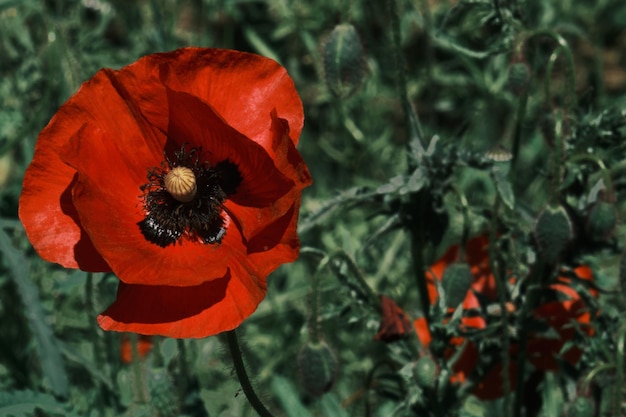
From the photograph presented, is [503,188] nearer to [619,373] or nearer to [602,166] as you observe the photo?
[602,166]

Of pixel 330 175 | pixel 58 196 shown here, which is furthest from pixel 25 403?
pixel 330 175

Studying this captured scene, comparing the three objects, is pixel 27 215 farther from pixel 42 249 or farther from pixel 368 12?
pixel 368 12

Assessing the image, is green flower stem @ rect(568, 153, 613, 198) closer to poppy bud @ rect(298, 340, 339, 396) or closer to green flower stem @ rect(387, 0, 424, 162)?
green flower stem @ rect(387, 0, 424, 162)

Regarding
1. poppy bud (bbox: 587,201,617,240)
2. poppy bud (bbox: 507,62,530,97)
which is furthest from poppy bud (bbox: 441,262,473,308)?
poppy bud (bbox: 507,62,530,97)

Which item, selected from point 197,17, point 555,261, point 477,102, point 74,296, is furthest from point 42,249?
point 197,17

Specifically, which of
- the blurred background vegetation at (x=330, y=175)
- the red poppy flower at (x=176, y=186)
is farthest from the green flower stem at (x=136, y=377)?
the red poppy flower at (x=176, y=186)

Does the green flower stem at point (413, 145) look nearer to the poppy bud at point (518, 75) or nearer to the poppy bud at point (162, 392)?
the poppy bud at point (518, 75)
